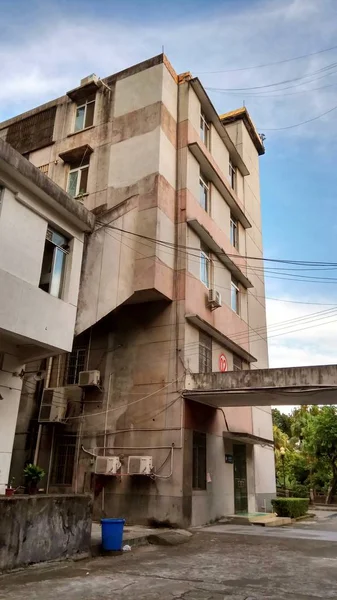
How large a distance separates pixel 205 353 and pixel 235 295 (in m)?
4.62

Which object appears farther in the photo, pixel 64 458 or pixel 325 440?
pixel 325 440

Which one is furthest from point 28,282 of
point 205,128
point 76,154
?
point 205,128

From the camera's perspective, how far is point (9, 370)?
9.98 meters

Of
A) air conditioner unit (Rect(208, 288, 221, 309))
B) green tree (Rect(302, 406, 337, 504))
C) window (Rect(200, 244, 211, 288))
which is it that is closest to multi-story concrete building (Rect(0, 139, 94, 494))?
air conditioner unit (Rect(208, 288, 221, 309))

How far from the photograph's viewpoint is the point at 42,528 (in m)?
7.48

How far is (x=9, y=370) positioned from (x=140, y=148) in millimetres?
8355

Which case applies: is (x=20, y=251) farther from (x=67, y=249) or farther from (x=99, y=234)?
(x=99, y=234)

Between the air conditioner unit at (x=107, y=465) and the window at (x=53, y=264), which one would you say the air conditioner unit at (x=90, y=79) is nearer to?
the window at (x=53, y=264)

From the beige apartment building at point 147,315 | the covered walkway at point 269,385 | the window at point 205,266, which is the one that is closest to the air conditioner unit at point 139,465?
the beige apartment building at point 147,315

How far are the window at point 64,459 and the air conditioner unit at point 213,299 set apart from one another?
591 centimetres

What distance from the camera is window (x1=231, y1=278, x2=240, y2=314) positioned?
18.1m

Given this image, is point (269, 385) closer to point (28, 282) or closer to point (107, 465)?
point (107, 465)

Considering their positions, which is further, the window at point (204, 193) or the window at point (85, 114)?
the window at point (85, 114)

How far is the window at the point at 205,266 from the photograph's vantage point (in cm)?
1540
